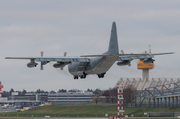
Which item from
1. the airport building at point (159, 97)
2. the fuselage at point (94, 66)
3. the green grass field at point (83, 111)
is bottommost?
the green grass field at point (83, 111)

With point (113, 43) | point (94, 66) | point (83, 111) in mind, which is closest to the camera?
point (113, 43)

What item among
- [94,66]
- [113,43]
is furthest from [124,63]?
[113,43]

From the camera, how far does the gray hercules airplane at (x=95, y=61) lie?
169 ft

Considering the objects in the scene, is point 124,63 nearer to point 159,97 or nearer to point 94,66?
point 94,66

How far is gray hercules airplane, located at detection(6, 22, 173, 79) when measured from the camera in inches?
2028

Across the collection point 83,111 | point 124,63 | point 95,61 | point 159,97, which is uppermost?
point 95,61

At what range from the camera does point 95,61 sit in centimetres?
5456

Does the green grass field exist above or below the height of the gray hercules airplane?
below

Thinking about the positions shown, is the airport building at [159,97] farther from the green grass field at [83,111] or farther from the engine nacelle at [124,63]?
the engine nacelle at [124,63]

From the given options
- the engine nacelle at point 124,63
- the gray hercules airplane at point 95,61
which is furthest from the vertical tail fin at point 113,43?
the engine nacelle at point 124,63

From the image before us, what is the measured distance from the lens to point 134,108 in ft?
336

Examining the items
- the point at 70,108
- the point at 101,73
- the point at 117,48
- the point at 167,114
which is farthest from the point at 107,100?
the point at 117,48

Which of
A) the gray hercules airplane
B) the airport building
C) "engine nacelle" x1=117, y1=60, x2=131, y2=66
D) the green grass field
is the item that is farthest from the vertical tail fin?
the airport building

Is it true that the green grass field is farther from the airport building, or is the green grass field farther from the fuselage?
the fuselage
